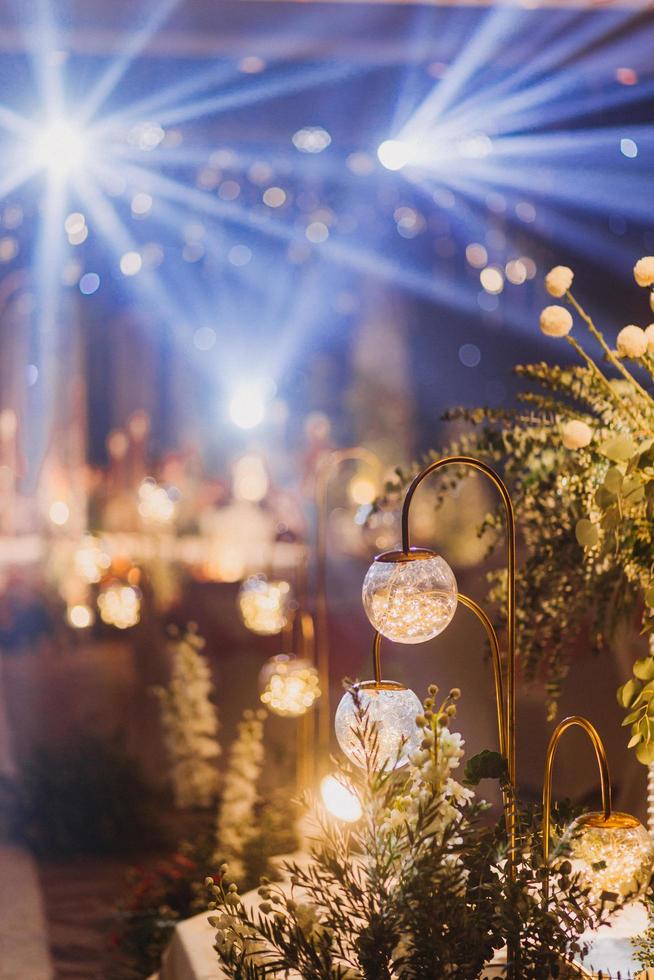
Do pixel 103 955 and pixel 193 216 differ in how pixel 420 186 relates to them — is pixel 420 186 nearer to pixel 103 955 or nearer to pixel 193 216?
pixel 193 216

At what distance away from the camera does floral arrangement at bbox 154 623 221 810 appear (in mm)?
4209

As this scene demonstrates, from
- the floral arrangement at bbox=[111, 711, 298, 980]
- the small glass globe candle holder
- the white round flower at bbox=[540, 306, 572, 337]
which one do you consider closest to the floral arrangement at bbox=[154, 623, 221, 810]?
the floral arrangement at bbox=[111, 711, 298, 980]

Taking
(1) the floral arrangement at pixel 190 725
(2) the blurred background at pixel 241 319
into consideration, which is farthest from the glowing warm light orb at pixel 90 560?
(1) the floral arrangement at pixel 190 725

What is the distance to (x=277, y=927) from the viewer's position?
1.22 metres

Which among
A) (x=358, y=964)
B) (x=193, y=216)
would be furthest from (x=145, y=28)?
(x=193, y=216)

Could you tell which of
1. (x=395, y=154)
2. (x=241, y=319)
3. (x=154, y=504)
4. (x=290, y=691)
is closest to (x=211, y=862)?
(x=290, y=691)

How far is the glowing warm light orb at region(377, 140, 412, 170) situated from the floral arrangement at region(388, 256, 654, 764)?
3.44m

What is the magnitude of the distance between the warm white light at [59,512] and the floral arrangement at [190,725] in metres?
3.47

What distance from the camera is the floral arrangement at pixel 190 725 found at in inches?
166

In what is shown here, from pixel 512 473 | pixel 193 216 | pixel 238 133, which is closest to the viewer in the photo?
pixel 512 473

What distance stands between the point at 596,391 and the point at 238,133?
12.7ft

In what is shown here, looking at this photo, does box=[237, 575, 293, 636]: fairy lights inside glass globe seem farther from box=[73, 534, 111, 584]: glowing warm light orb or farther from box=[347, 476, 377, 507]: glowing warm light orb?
box=[347, 476, 377, 507]: glowing warm light orb

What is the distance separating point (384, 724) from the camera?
4.26 feet

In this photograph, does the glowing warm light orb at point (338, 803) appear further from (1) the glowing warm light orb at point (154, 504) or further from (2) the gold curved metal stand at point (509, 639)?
(1) the glowing warm light orb at point (154, 504)
